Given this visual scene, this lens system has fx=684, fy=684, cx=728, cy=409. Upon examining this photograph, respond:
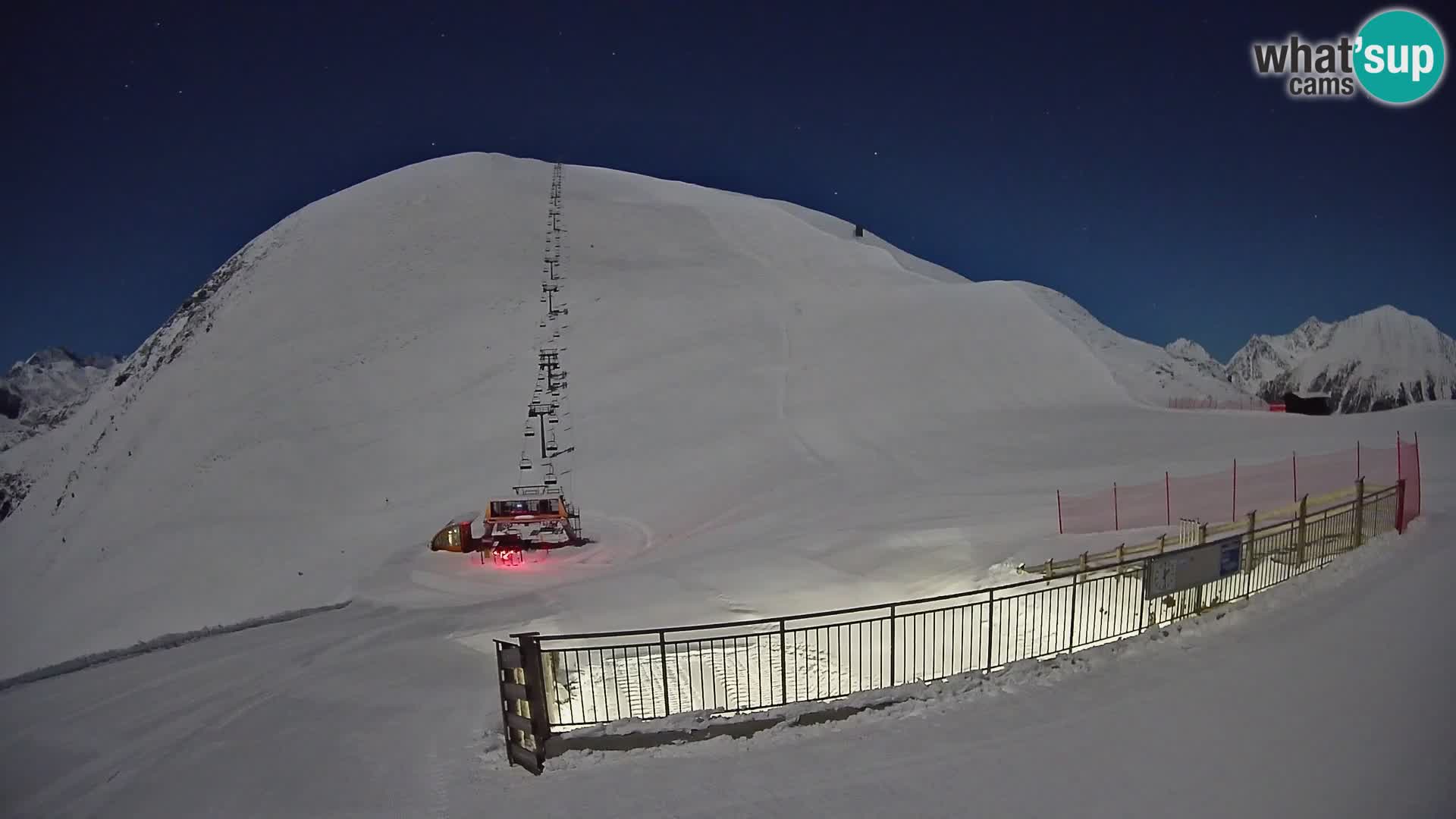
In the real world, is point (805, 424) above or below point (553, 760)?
above

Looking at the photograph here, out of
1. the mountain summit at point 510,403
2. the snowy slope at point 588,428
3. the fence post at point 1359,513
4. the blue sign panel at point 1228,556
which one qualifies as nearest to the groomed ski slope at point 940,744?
the blue sign panel at point 1228,556

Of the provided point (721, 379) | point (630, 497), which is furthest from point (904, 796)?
point (721, 379)

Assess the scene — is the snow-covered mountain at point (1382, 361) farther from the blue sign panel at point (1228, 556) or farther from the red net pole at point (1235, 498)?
the blue sign panel at point (1228, 556)

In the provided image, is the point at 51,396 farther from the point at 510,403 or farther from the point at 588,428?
the point at 588,428

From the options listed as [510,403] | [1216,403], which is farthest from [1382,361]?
[510,403]

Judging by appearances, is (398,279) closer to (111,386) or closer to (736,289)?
(111,386)
